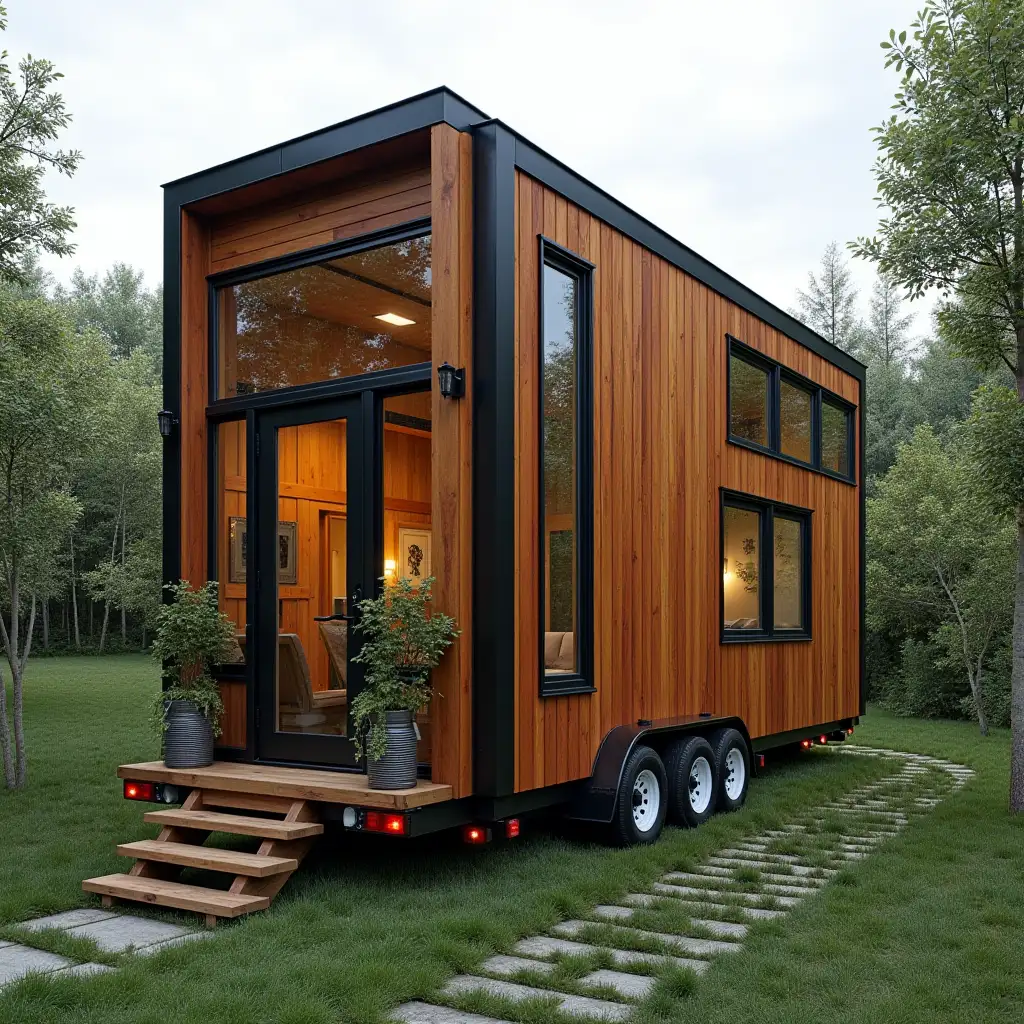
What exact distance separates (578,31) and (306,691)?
15.1 meters

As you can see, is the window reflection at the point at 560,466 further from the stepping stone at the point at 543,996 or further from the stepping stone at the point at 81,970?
the stepping stone at the point at 81,970

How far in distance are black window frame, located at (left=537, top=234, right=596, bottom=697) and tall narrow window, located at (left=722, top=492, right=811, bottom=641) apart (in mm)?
2133

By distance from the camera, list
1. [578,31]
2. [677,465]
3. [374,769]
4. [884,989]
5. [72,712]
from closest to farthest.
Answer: [884,989]
[374,769]
[677,465]
[72,712]
[578,31]

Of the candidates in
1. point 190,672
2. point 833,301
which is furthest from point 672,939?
point 833,301

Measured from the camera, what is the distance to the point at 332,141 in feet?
18.5

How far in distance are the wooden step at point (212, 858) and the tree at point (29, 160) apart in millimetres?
5929

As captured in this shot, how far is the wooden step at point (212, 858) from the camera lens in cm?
460

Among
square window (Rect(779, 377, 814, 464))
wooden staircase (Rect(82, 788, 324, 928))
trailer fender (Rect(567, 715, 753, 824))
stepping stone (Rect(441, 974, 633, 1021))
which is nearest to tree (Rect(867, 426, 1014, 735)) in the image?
square window (Rect(779, 377, 814, 464))

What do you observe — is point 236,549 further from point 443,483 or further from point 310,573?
point 443,483

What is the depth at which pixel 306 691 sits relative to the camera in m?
6.21

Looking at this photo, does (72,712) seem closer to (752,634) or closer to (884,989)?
(752,634)

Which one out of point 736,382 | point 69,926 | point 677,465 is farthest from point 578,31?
point 69,926

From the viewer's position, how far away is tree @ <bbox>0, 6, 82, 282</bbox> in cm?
841

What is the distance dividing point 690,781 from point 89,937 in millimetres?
3707
